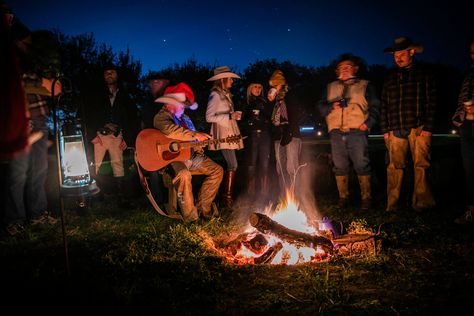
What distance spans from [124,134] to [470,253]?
6.40 meters

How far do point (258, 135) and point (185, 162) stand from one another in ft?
6.47

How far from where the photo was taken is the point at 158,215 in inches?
250

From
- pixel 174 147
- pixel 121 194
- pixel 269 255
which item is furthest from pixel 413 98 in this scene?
pixel 121 194

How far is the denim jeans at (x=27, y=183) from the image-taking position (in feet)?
18.0

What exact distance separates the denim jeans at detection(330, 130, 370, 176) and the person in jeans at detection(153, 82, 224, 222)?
2.25 meters

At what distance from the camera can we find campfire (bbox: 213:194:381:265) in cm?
420

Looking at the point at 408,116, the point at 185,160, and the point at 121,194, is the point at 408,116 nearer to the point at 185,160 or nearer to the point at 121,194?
the point at 185,160

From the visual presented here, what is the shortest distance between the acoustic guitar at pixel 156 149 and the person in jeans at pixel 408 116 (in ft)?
10.9

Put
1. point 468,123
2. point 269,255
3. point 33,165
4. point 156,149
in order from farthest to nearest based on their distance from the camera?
point 156,149
point 33,165
point 468,123
point 269,255

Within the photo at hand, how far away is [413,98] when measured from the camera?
19.5 feet

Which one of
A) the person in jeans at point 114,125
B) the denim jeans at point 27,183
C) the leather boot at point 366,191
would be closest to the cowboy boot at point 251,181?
the leather boot at point 366,191

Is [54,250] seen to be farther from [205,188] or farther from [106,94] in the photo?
[106,94]

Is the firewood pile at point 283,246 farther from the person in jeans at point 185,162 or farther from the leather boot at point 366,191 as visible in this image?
the leather boot at point 366,191

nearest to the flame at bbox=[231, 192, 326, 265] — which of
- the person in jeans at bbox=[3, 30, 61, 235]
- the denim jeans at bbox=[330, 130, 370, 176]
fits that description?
the denim jeans at bbox=[330, 130, 370, 176]
